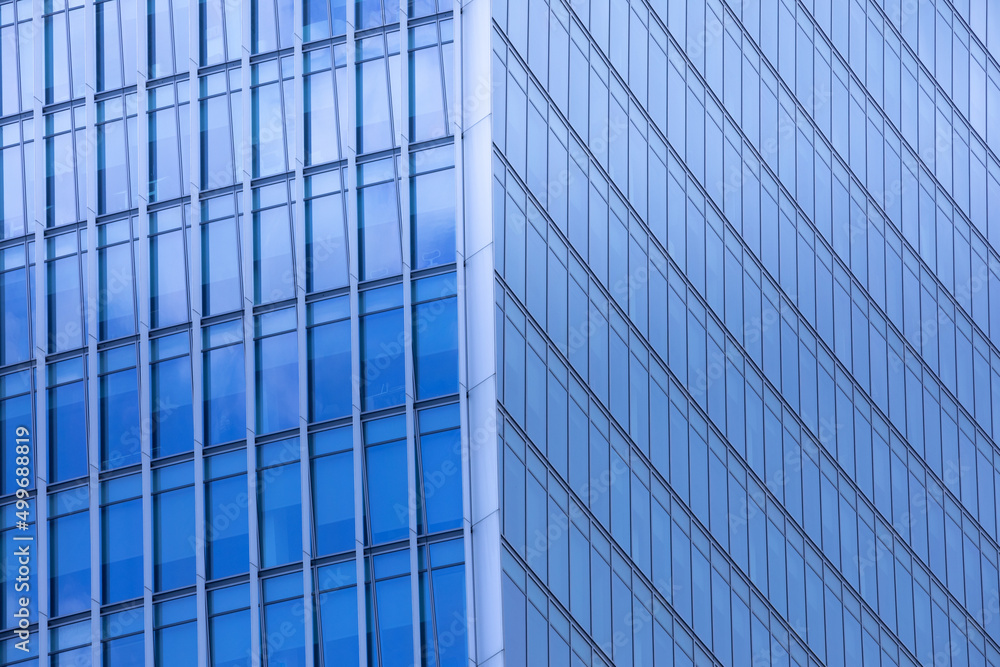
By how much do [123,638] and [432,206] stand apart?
12360mm

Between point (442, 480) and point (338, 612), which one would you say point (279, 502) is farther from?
point (442, 480)

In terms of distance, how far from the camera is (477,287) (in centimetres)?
4216

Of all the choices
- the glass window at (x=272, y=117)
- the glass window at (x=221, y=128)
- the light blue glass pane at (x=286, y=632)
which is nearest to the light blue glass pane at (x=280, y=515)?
the light blue glass pane at (x=286, y=632)

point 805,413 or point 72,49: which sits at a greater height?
point 72,49

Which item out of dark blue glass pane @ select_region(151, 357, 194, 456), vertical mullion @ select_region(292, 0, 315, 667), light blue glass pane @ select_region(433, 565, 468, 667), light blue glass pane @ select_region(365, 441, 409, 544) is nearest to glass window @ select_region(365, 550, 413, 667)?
light blue glass pane @ select_region(365, 441, 409, 544)

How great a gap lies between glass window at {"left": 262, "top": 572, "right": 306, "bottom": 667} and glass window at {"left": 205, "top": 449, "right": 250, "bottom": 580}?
3.52 ft

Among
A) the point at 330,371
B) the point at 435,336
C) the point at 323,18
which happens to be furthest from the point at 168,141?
the point at 435,336

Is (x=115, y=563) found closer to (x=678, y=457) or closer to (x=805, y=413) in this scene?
(x=678, y=457)

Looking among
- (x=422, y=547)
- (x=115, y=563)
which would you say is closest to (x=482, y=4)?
(x=422, y=547)

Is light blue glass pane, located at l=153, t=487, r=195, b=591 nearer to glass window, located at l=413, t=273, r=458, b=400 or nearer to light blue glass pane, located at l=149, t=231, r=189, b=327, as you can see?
light blue glass pane, located at l=149, t=231, r=189, b=327

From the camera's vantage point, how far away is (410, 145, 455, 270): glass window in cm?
4278

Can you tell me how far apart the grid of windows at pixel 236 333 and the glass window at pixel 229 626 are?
0.07m

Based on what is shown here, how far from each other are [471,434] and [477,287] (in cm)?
337

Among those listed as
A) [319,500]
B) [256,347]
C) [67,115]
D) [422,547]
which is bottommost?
[422,547]
